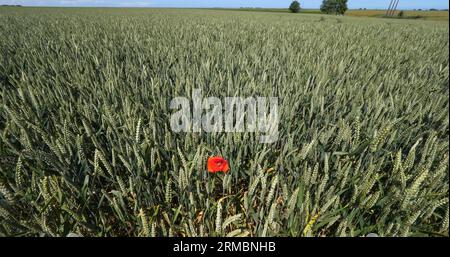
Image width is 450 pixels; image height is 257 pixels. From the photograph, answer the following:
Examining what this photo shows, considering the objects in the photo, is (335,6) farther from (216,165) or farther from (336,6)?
(216,165)

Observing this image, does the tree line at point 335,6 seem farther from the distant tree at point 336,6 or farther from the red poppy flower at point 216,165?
the red poppy flower at point 216,165

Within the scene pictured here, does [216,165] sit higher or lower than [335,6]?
lower

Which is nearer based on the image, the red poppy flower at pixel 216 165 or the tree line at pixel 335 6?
the red poppy flower at pixel 216 165

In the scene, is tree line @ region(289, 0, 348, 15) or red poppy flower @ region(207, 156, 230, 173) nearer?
red poppy flower @ region(207, 156, 230, 173)

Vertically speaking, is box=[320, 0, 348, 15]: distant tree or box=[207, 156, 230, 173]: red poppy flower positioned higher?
box=[320, 0, 348, 15]: distant tree

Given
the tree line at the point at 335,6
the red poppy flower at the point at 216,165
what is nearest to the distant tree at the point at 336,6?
the tree line at the point at 335,6

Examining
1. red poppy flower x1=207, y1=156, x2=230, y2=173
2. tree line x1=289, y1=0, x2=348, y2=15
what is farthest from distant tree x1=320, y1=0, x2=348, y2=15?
red poppy flower x1=207, y1=156, x2=230, y2=173

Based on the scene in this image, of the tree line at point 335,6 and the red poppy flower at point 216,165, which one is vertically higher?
the tree line at point 335,6

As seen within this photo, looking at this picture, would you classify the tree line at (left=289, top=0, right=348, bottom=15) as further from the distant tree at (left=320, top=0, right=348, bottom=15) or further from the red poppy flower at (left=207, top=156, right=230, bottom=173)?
the red poppy flower at (left=207, top=156, right=230, bottom=173)

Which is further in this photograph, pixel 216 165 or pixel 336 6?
pixel 336 6

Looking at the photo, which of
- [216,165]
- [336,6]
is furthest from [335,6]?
[216,165]

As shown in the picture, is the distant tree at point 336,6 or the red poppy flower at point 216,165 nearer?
the red poppy flower at point 216,165
